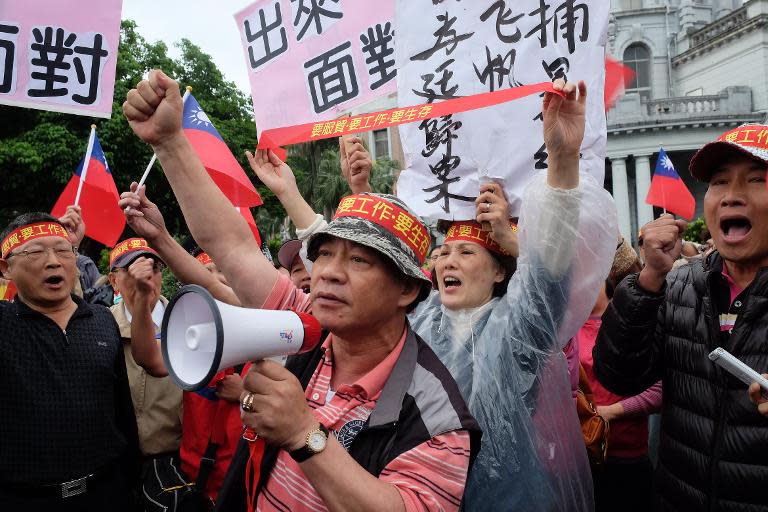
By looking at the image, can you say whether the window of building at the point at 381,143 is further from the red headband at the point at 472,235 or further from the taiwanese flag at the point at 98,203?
the red headband at the point at 472,235

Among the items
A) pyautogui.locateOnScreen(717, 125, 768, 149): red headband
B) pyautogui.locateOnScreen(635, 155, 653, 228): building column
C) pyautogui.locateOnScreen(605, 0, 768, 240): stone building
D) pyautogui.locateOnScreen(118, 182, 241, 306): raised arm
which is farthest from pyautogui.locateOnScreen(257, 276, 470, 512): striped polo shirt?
pyautogui.locateOnScreen(635, 155, 653, 228): building column

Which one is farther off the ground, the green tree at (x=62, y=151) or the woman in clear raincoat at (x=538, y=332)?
the green tree at (x=62, y=151)

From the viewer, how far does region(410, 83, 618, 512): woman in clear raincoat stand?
204 cm

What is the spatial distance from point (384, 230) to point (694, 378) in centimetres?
128

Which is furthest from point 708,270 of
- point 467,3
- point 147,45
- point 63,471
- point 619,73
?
point 147,45

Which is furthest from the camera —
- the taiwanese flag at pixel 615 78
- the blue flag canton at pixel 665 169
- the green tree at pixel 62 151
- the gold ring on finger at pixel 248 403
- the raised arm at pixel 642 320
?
the green tree at pixel 62 151

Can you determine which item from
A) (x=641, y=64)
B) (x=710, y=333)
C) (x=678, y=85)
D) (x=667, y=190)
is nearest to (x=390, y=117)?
(x=710, y=333)

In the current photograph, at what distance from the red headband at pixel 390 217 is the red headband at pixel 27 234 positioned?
6.90 ft

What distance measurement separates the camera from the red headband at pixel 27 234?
3.30 m

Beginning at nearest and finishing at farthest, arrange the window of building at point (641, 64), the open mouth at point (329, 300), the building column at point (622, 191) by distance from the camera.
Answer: the open mouth at point (329, 300) < the building column at point (622, 191) < the window of building at point (641, 64)

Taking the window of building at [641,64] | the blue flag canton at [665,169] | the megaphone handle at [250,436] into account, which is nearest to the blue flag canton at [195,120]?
the megaphone handle at [250,436]

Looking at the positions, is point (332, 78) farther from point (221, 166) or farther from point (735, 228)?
point (735, 228)

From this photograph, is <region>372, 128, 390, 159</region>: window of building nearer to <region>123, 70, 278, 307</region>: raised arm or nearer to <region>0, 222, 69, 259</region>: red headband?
<region>0, 222, 69, 259</region>: red headband

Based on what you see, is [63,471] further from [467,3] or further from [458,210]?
[467,3]
